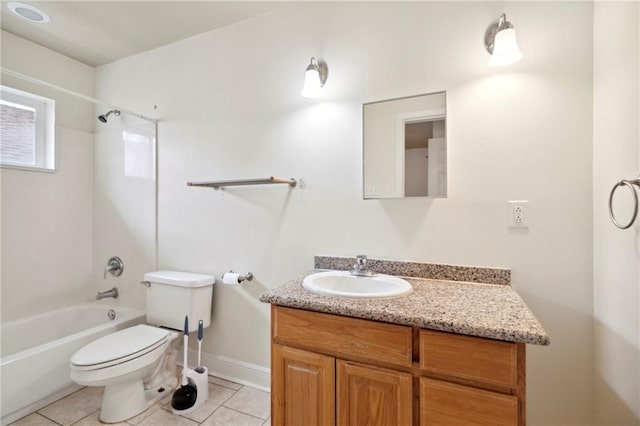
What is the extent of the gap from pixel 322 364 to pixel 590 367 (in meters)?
1.18

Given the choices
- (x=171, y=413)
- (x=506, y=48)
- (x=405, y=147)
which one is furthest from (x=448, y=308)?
(x=171, y=413)

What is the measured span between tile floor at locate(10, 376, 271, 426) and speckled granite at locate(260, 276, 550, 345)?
0.90 meters

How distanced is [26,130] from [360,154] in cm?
255

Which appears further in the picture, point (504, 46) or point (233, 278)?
point (233, 278)

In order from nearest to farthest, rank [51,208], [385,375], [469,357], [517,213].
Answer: [469,357] < [385,375] < [517,213] < [51,208]

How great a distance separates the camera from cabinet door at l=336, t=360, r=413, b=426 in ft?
3.20

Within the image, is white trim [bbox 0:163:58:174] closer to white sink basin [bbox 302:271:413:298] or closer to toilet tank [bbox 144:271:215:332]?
toilet tank [bbox 144:271:215:332]

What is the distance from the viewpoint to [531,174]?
131 centimetres

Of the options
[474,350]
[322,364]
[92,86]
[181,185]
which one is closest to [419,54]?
[474,350]

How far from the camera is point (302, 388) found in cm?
114

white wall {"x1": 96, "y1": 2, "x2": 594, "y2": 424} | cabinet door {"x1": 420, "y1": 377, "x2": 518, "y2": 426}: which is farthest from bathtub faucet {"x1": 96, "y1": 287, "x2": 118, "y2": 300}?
cabinet door {"x1": 420, "y1": 377, "x2": 518, "y2": 426}

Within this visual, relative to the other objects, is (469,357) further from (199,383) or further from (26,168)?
(26,168)

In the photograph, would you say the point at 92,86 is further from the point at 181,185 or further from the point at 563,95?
the point at 563,95

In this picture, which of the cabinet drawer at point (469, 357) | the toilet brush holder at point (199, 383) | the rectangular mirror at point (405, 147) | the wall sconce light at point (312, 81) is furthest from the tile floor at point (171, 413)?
the wall sconce light at point (312, 81)
